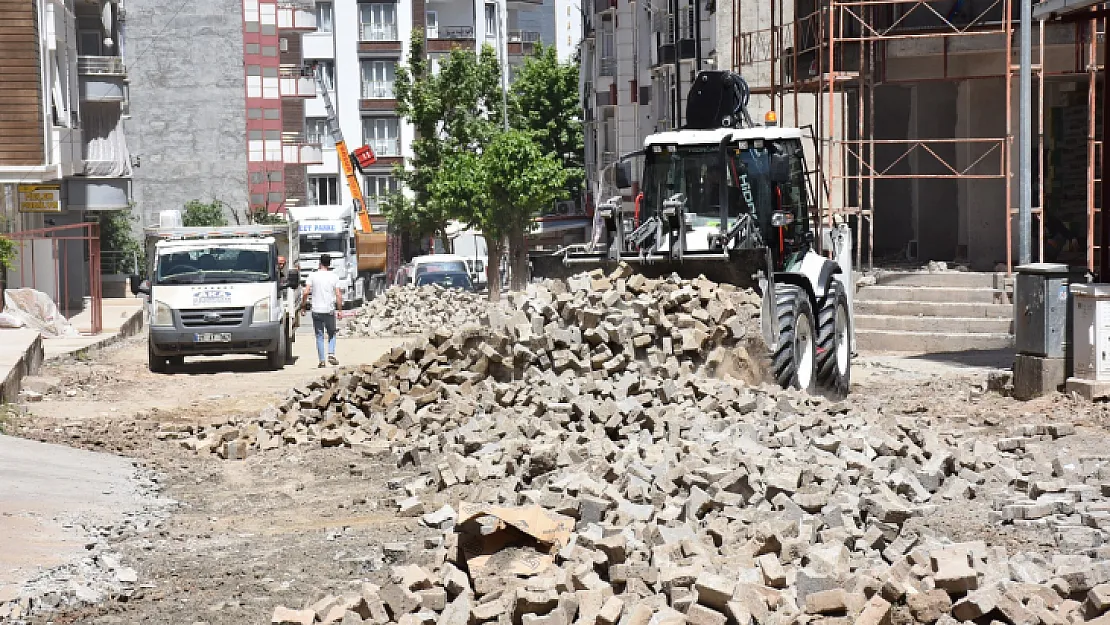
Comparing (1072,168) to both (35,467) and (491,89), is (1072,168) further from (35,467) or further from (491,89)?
(491,89)

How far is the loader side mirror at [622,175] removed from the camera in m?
16.8

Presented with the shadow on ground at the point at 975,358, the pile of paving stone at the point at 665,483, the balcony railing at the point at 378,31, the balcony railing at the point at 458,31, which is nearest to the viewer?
the pile of paving stone at the point at 665,483

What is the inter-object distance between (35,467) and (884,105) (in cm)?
2406

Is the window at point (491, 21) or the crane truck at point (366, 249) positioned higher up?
the window at point (491, 21)

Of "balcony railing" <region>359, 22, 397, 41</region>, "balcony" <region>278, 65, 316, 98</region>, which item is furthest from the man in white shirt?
"balcony railing" <region>359, 22, 397, 41</region>

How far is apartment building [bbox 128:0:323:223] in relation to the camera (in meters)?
72.2

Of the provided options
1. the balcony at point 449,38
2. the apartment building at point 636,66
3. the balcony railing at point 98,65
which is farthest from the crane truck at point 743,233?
the balcony at point 449,38

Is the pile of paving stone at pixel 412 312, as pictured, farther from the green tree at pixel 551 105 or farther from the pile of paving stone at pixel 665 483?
the green tree at pixel 551 105

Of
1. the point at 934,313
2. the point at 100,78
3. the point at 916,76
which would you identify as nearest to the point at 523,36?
the point at 100,78

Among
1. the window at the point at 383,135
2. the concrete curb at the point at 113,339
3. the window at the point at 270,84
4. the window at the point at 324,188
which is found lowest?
the concrete curb at the point at 113,339

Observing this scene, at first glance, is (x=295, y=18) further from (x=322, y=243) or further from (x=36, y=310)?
(x=36, y=310)

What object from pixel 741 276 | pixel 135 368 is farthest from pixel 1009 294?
pixel 135 368

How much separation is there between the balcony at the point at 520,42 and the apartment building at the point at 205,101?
19617 millimetres

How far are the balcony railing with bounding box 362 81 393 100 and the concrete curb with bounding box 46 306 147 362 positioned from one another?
41.9 metres
